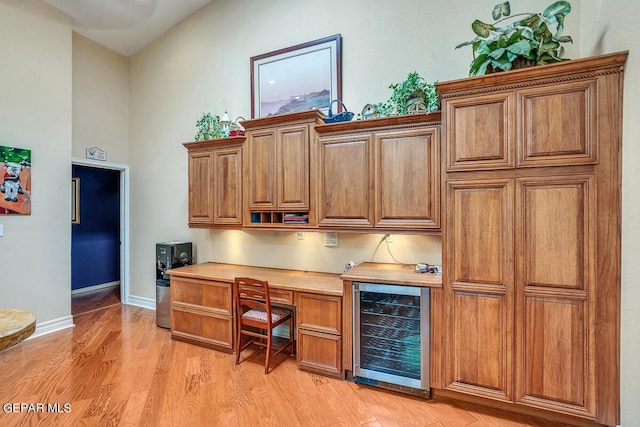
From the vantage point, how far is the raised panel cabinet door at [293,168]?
305cm

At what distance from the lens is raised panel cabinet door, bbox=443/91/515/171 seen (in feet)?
7.00

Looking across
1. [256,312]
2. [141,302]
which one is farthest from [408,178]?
[141,302]

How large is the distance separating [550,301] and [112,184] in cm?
710

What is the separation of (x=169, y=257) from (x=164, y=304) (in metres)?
0.61

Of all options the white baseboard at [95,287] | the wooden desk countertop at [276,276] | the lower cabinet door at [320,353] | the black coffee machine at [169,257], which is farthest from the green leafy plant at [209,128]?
the white baseboard at [95,287]

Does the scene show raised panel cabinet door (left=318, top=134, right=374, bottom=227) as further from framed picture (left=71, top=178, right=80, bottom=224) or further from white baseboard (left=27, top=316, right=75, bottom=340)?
framed picture (left=71, top=178, right=80, bottom=224)

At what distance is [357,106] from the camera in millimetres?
3242

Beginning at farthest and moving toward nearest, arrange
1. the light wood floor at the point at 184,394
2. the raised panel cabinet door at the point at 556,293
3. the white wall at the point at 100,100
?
the white wall at the point at 100,100 → the light wood floor at the point at 184,394 → the raised panel cabinet door at the point at 556,293

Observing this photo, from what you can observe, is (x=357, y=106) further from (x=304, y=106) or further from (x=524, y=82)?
(x=524, y=82)

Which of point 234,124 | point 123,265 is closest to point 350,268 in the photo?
point 234,124

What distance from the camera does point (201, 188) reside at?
3709mm

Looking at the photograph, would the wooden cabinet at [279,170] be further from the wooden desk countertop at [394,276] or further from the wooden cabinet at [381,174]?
the wooden desk countertop at [394,276]

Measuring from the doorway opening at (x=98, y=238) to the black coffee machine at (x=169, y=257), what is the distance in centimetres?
128

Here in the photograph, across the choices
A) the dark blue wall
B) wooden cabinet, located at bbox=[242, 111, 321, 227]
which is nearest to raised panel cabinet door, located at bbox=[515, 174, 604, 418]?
wooden cabinet, located at bbox=[242, 111, 321, 227]
